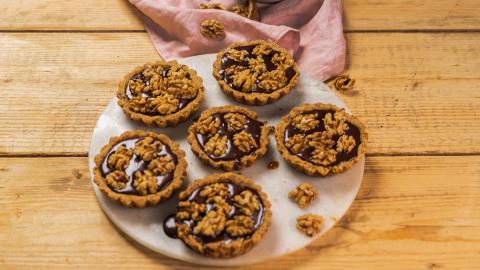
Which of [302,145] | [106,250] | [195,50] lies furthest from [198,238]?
[195,50]

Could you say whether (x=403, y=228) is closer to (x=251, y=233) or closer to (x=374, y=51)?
(x=251, y=233)

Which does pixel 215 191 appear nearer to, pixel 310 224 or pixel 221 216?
pixel 221 216

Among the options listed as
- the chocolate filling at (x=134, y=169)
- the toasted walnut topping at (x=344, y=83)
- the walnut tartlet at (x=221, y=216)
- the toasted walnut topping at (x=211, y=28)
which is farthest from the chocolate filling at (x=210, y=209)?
the toasted walnut topping at (x=211, y=28)

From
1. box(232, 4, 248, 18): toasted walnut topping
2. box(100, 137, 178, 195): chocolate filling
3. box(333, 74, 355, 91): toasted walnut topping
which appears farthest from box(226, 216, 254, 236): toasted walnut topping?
box(232, 4, 248, 18): toasted walnut topping

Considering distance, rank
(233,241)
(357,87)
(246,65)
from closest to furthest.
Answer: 1. (233,241)
2. (246,65)
3. (357,87)

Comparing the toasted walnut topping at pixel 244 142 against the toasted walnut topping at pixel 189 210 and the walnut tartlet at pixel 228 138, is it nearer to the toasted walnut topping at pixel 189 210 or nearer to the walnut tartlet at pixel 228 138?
the walnut tartlet at pixel 228 138

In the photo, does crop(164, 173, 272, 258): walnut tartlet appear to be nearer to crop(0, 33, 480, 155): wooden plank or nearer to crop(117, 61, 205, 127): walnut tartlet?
crop(117, 61, 205, 127): walnut tartlet

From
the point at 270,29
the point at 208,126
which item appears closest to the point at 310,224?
the point at 208,126
